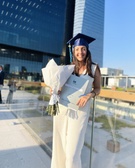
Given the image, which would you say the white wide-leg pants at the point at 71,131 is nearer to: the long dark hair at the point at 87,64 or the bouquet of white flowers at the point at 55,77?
the bouquet of white flowers at the point at 55,77

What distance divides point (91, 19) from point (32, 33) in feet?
119

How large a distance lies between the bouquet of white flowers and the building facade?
3261 centimetres

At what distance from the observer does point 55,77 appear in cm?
139

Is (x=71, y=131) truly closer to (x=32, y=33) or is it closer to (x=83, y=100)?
(x=83, y=100)

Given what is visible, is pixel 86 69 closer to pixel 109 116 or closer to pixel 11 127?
pixel 109 116

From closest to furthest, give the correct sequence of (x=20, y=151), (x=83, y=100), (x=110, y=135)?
(x=83, y=100), (x=110, y=135), (x=20, y=151)

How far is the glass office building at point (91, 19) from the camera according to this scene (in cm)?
6204

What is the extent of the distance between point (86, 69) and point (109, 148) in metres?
0.82

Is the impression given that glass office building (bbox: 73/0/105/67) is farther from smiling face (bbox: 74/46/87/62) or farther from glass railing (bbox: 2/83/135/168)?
smiling face (bbox: 74/46/87/62)

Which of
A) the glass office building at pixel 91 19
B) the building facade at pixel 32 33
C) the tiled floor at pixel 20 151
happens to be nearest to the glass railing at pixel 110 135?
the tiled floor at pixel 20 151

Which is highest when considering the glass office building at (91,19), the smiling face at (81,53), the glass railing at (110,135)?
the glass office building at (91,19)

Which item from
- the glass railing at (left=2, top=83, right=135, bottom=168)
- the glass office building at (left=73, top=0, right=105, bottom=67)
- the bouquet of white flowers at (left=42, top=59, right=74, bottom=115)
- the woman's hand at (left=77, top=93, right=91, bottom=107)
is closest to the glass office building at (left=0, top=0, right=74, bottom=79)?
the glass office building at (left=73, top=0, right=105, bottom=67)

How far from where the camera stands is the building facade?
1378 inches

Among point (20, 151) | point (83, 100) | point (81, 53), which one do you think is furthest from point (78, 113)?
point (20, 151)
